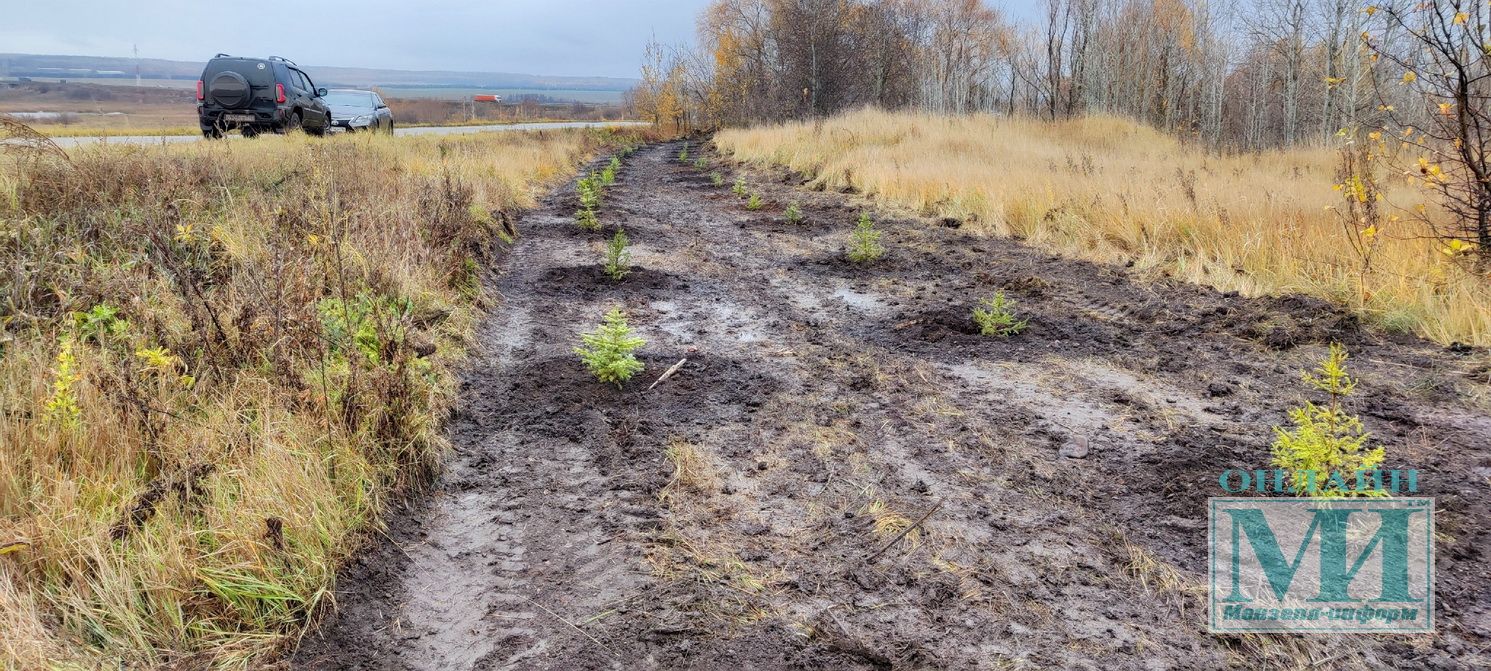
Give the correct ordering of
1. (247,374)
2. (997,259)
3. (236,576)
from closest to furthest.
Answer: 1. (236,576)
2. (247,374)
3. (997,259)

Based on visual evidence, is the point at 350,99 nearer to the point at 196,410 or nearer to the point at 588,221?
the point at 588,221

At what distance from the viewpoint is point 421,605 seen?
7.72ft

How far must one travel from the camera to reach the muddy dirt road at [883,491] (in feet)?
7.02

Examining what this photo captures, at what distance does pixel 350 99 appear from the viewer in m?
19.6

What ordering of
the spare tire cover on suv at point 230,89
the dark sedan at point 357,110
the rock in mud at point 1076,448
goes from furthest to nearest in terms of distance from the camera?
the dark sedan at point 357,110
the spare tire cover on suv at point 230,89
the rock in mud at point 1076,448

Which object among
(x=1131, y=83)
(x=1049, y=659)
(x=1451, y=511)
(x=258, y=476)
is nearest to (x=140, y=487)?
(x=258, y=476)

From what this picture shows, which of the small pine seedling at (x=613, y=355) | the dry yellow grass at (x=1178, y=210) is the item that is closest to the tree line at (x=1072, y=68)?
the dry yellow grass at (x=1178, y=210)

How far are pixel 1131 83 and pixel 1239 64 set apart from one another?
3473 millimetres

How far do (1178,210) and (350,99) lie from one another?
19489 mm

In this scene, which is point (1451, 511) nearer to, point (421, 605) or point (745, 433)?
point (745, 433)

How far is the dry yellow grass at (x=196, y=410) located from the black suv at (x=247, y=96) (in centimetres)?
904

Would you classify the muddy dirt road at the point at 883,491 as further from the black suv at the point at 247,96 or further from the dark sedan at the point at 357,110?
the dark sedan at the point at 357,110

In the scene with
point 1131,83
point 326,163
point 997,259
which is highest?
point 1131,83

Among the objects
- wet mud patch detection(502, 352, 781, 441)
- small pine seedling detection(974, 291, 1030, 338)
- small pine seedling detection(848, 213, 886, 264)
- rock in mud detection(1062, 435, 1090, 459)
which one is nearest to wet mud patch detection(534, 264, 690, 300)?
small pine seedling detection(848, 213, 886, 264)
